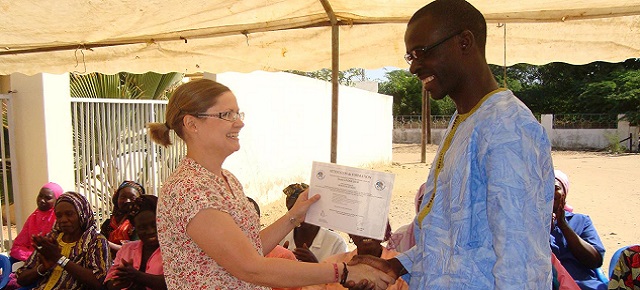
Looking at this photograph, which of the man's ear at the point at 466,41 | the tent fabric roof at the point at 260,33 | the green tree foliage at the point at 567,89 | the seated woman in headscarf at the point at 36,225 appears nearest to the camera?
the man's ear at the point at 466,41

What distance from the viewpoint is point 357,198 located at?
210 centimetres

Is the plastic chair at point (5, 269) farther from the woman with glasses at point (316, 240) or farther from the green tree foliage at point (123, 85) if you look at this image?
the green tree foliage at point (123, 85)

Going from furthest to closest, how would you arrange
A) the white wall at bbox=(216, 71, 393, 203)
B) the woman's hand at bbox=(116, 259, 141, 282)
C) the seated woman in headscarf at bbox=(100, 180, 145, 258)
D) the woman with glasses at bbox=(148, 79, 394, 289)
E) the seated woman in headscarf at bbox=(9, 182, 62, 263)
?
the white wall at bbox=(216, 71, 393, 203) < the seated woman in headscarf at bbox=(9, 182, 62, 263) < the seated woman in headscarf at bbox=(100, 180, 145, 258) < the woman's hand at bbox=(116, 259, 141, 282) < the woman with glasses at bbox=(148, 79, 394, 289)

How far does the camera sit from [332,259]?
2992 millimetres

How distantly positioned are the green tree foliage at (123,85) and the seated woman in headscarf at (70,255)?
492cm

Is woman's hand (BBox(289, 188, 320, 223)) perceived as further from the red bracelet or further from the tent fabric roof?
the tent fabric roof

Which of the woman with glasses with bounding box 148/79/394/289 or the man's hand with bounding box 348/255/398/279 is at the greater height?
the woman with glasses with bounding box 148/79/394/289

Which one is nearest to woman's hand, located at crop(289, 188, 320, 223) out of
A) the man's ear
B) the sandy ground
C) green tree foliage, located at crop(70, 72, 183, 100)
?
the man's ear

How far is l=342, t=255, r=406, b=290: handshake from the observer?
75.7 inches

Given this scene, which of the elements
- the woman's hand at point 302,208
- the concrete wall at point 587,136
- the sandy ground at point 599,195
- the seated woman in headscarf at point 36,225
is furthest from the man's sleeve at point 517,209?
the concrete wall at point 587,136

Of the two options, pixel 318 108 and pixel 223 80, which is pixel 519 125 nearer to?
pixel 223 80

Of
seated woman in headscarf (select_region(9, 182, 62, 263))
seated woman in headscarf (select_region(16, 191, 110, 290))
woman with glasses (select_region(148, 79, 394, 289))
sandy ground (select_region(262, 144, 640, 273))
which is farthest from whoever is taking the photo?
sandy ground (select_region(262, 144, 640, 273))

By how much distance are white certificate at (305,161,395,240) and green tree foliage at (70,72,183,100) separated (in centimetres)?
686

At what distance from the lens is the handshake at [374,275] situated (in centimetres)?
192
